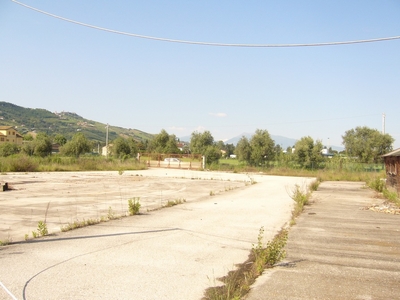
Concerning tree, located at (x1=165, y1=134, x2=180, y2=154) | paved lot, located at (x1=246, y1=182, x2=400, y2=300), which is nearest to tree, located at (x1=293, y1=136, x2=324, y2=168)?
tree, located at (x1=165, y1=134, x2=180, y2=154)

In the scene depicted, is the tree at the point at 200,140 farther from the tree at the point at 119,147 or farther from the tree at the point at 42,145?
the tree at the point at 42,145

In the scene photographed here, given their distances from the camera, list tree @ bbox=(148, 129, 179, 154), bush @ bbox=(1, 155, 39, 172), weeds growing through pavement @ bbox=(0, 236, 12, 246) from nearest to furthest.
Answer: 1. weeds growing through pavement @ bbox=(0, 236, 12, 246)
2. bush @ bbox=(1, 155, 39, 172)
3. tree @ bbox=(148, 129, 179, 154)

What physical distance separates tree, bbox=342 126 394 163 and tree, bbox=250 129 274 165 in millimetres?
23304

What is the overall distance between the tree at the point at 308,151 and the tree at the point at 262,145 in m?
4.51

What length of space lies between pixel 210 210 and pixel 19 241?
643 centimetres

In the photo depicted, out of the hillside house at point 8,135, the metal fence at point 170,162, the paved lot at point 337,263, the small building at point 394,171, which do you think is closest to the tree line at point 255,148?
the metal fence at point 170,162

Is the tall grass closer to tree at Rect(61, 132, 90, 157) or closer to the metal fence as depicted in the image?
the metal fence

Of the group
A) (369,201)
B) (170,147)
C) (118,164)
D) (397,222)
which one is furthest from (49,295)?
(170,147)

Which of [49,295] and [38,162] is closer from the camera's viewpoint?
[49,295]

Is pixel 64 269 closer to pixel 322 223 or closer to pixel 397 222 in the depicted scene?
pixel 322 223

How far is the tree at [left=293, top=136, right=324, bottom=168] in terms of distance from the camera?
56.9 m

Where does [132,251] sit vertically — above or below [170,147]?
below

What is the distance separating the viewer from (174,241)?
777 cm

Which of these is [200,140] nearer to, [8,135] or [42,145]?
[42,145]
